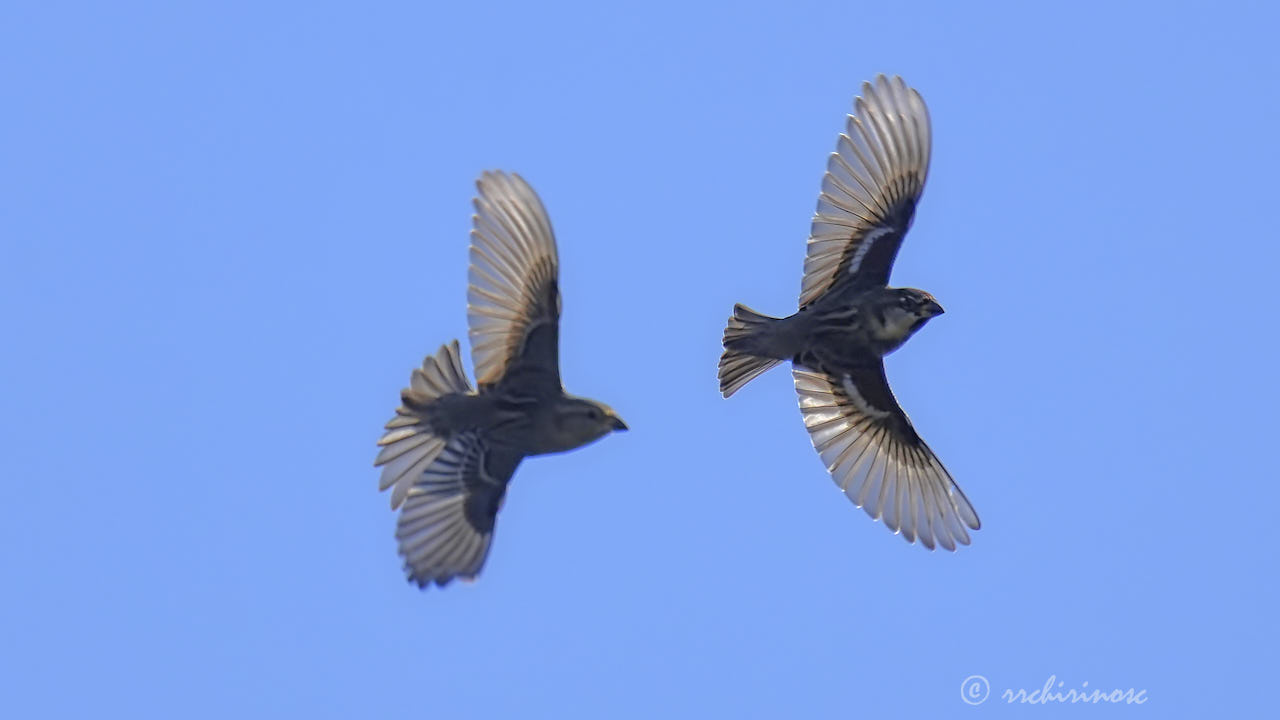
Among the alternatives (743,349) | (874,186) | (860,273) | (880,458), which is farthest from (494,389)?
(880,458)

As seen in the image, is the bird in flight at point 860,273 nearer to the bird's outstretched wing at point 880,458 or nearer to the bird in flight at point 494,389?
the bird's outstretched wing at point 880,458

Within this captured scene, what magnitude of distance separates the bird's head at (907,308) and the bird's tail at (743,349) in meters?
0.97

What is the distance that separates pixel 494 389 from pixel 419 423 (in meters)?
0.68

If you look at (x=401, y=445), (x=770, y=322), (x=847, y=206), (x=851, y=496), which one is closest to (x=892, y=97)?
(x=847, y=206)

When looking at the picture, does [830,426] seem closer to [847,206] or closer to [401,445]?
[847,206]

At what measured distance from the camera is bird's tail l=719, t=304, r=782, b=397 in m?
18.2

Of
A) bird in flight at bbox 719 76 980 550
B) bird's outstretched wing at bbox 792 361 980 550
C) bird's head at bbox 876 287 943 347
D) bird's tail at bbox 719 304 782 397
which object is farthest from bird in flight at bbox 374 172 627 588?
bird's outstretched wing at bbox 792 361 980 550

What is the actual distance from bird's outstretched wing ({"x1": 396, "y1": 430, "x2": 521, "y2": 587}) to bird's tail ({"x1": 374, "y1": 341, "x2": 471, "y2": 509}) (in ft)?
0.47

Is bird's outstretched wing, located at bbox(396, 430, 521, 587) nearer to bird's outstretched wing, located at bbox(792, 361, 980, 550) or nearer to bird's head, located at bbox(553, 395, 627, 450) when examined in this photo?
bird's head, located at bbox(553, 395, 627, 450)

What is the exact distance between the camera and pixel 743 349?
18.3m

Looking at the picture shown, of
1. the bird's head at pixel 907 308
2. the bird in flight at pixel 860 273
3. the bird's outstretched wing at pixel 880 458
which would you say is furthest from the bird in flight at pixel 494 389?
the bird's outstretched wing at pixel 880 458

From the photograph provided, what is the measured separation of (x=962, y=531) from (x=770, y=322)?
8.43 ft

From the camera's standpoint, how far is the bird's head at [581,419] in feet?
54.7

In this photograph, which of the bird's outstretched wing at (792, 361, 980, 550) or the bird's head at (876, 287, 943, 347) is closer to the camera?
the bird's head at (876, 287, 943, 347)
